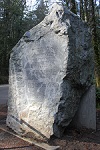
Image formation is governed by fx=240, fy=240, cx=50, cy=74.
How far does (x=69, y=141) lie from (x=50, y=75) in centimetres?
145

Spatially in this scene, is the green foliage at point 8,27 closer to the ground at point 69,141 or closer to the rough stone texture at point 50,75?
the rough stone texture at point 50,75

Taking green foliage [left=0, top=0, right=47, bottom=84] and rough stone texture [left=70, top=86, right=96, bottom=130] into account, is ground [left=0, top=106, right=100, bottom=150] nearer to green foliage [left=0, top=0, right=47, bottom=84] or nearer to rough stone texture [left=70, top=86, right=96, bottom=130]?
rough stone texture [left=70, top=86, right=96, bottom=130]

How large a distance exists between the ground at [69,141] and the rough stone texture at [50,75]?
0.71 ft

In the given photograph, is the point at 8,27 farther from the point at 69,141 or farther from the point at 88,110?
the point at 69,141

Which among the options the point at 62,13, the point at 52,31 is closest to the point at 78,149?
the point at 52,31

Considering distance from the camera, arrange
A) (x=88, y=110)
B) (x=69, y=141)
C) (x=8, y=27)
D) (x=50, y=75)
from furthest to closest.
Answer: (x=8, y=27)
(x=88, y=110)
(x=50, y=75)
(x=69, y=141)

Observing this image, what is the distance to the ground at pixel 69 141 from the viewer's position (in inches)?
186

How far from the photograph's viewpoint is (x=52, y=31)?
17.8ft

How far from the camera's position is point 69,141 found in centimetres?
499

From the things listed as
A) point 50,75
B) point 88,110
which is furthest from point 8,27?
point 50,75

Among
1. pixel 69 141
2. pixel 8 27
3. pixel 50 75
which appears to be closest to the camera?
pixel 69 141

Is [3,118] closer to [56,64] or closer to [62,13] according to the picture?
[56,64]

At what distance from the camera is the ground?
15.5 ft

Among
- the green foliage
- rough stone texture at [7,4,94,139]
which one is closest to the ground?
rough stone texture at [7,4,94,139]
